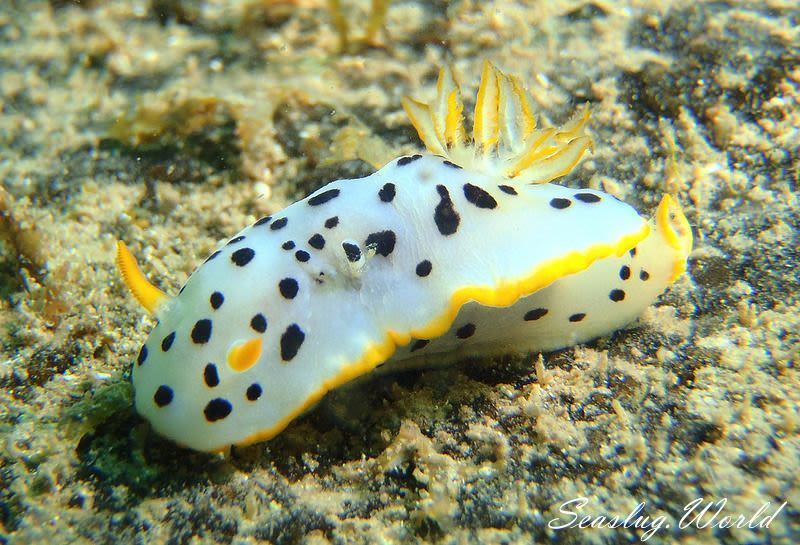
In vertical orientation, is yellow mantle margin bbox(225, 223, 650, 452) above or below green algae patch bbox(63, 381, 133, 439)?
above

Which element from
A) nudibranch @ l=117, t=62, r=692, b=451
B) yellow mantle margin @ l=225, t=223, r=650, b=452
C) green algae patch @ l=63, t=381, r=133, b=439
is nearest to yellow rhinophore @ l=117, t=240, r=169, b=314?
nudibranch @ l=117, t=62, r=692, b=451

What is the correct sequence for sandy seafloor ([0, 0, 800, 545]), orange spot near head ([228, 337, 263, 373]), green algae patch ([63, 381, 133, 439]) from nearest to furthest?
sandy seafloor ([0, 0, 800, 545])
orange spot near head ([228, 337, 263, 373])
green algae patch ([63, 381, 133, 439])

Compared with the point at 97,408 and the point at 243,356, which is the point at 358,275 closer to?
the point at 243,356

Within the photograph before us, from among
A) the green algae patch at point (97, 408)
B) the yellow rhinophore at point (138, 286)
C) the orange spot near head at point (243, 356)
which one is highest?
the yellow rhinophore at point (138, 286)

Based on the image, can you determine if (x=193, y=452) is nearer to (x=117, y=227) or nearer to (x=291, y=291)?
(x=291, y=291)

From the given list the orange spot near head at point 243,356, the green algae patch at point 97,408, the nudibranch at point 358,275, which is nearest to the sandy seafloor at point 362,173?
the green algae patch at point 97,408

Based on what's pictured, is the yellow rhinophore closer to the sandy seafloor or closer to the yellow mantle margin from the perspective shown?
the sandy seafloor

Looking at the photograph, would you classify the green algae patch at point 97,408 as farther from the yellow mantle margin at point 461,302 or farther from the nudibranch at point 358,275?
the yellow mantle margin at point 461,302
